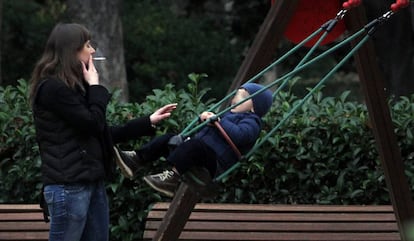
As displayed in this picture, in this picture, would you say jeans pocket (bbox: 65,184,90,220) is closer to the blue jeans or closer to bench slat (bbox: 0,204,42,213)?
the blue jeans

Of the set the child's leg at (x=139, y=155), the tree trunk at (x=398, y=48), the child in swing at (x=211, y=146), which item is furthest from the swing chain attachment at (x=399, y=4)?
the tree trunk at (x=398, y=48)

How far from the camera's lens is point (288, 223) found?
22.8 feet

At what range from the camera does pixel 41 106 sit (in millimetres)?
5211

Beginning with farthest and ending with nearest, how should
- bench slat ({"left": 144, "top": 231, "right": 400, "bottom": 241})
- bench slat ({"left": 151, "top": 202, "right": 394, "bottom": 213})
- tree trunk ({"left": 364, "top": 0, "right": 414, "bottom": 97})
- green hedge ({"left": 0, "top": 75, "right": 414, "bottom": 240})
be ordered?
tree trunk ({"left": 364, "top": 0, "right": 414, "bottom": 97}) → green hedge ({"left": 0, "top": 75, "right": 414, "bottom": 240}) → bench slat ({"left": 151, "top": 202, "right": 394, "bottom": 213}) → bench slat ({"left": 144, "top": 231, "right": 400, "bottom": 241})

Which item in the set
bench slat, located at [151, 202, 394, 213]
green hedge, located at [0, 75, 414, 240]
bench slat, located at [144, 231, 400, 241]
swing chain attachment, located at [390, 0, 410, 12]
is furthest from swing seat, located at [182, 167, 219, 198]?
green hedge, located at [0, 75, 414, 240]

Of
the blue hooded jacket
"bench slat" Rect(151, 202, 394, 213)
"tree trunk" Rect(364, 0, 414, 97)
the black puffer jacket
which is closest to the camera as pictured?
the black puffer jacket

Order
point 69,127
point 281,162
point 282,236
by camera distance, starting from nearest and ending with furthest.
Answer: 1. point 69,127
2. point 282,236
3. point 281,162

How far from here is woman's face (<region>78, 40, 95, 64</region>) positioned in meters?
5.25

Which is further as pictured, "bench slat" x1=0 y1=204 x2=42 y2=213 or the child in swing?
"bench slat" x1=0 y1=204 x2=42 y2=213

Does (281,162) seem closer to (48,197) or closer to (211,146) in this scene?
(211,146)

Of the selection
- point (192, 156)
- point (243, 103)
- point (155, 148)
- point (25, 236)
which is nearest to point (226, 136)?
point (192, 156)

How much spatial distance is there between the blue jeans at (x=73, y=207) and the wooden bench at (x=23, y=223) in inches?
65.5

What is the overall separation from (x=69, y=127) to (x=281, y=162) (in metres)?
2.44

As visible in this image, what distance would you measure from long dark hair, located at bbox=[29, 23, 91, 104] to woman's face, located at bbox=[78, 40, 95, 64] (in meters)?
0.02
